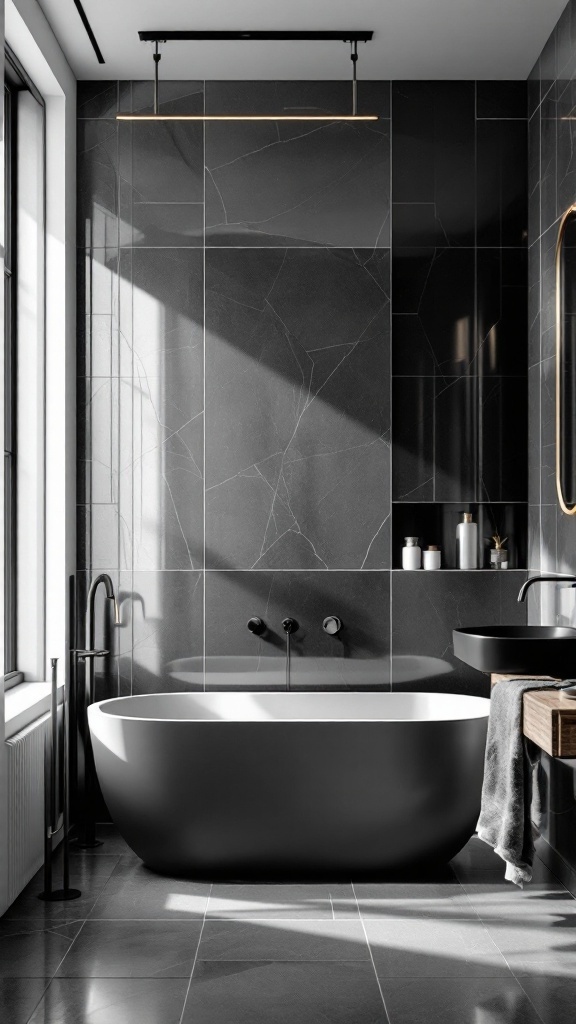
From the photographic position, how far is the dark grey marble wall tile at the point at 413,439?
4598 millimetres

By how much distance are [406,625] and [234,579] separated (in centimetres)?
81

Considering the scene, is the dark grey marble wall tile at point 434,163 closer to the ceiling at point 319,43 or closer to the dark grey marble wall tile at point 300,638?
the ceiling at point 319,43

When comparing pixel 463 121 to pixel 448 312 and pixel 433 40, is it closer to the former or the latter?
Result: pixel 433 40

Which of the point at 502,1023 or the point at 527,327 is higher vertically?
the point at 527,327

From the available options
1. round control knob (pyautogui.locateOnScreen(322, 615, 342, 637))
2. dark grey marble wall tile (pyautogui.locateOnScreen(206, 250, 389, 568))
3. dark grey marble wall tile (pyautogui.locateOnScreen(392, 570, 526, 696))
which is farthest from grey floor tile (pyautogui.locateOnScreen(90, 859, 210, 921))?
dark grey marble wall tile (pyautogui.locateOnScreen(206, 250, 389, 568))

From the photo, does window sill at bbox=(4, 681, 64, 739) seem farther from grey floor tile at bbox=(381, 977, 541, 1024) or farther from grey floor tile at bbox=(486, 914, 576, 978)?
grey floor tile at bbox=(486, 914, 576, 978)

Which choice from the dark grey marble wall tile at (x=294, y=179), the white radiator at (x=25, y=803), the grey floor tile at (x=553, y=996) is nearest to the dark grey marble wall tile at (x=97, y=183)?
the dark grey marble wall tile at (x=294, y=179)

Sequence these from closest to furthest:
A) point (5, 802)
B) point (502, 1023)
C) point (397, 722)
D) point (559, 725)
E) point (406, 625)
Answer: point (502, 1023)
point (559, 725)
point (5, 802)
point (397, 722)
point (406, 625)

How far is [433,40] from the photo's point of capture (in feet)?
14.0

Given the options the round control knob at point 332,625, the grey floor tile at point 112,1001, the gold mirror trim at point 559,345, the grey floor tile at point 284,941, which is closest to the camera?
the grey floor tile at point 112,1001

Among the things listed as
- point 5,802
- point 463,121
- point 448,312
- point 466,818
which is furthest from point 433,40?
point 5,802

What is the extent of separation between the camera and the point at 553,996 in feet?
8.96

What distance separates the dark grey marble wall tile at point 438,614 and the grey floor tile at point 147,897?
1390mm

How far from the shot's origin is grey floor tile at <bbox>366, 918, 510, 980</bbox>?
9.52ft
